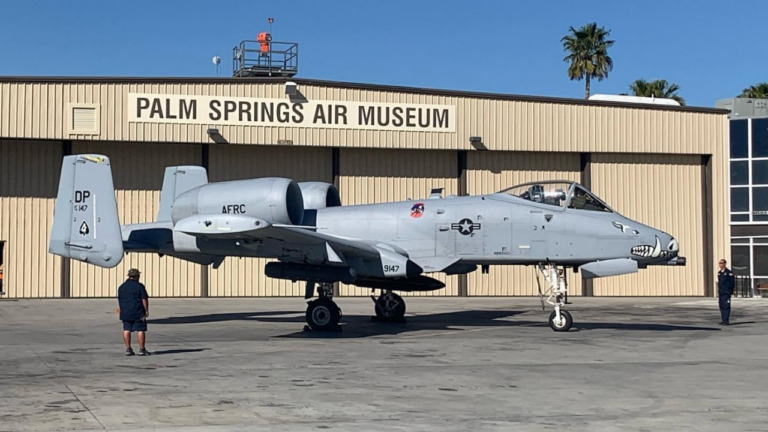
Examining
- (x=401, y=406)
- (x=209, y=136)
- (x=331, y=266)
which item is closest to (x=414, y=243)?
(x=331, y=266)

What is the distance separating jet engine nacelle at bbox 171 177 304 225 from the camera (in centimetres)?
1834

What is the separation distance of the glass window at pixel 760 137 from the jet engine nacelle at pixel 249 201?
98.6 feet

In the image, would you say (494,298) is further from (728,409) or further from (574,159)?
(728,409)

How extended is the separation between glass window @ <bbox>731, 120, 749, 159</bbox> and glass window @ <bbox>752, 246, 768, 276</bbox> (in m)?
4.44

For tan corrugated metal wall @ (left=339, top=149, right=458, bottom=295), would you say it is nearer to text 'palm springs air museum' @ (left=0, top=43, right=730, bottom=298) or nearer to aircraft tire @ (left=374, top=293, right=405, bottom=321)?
text 'palm springs air museum' @ (left=0, top=43, right=730, bottom=298)

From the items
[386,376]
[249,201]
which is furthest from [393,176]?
[386,376]

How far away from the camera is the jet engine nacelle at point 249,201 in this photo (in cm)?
1834

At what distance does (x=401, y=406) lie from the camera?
32.1ft

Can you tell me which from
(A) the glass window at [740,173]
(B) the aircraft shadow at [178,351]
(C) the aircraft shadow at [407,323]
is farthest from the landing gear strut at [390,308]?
(A) the glass window at [740,173]

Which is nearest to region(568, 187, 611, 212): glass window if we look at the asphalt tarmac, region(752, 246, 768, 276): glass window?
the asphalt tarmac

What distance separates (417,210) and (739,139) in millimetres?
28609

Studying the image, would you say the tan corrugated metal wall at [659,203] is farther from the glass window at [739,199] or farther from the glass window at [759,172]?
the glass window at [739,199]

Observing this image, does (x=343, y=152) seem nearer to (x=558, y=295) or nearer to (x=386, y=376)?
(x=558, y=295)

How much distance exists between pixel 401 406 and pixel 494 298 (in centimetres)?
2423
